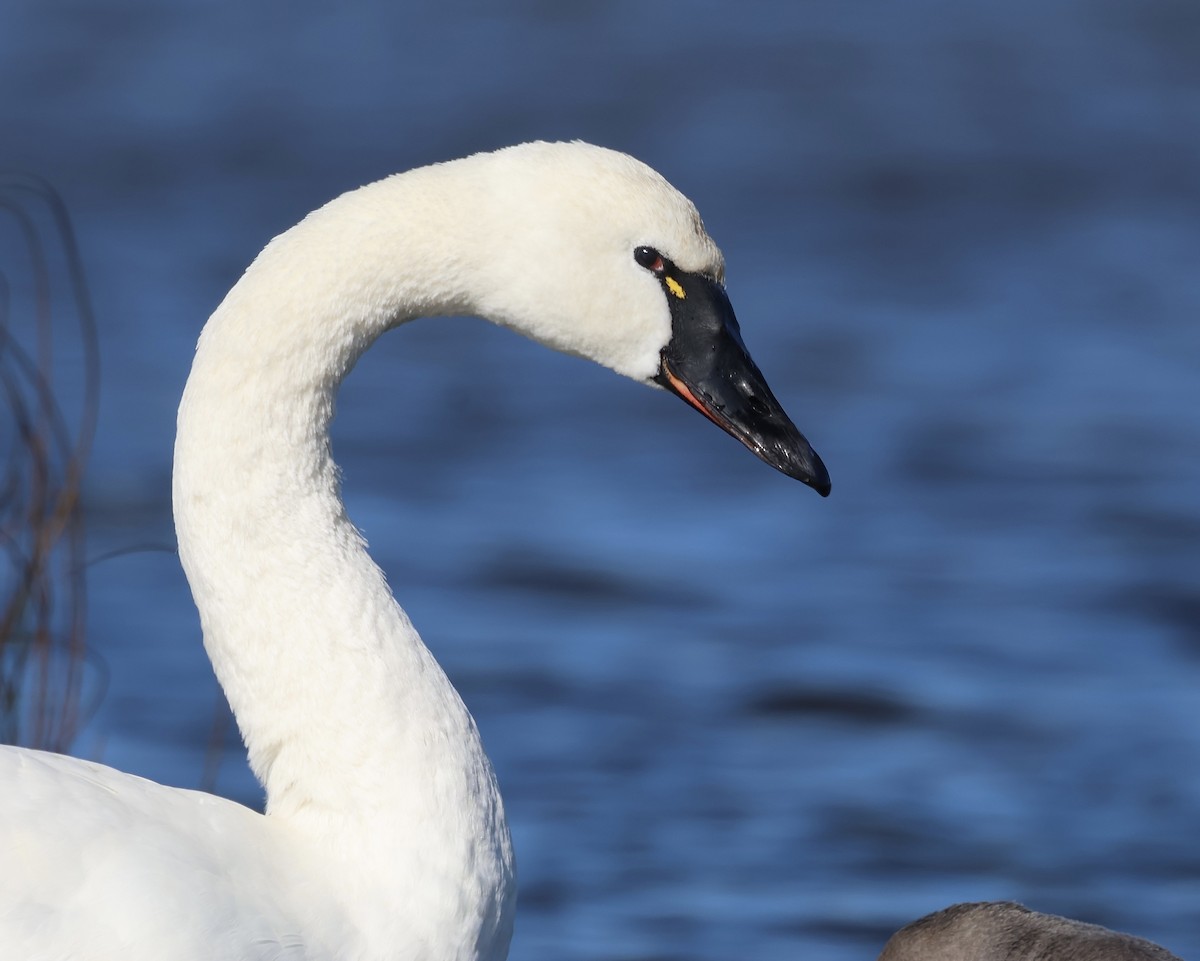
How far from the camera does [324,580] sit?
358cm

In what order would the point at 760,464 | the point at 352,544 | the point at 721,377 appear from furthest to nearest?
the point at 760,464 → the point at 721,377 → the point at 352,544

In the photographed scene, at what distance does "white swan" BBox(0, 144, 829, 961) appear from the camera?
134 inches

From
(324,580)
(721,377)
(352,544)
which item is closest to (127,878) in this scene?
(324,580)

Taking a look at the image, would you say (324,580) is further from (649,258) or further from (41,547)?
(41,547)

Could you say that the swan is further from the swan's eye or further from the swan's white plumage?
the swan's eye

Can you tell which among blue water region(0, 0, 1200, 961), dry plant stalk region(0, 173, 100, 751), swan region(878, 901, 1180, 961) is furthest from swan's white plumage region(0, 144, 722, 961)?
blue water region(0, 0, 1200, 961)

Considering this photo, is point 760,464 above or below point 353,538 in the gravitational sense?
above

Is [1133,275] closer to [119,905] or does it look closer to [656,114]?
[656,114]

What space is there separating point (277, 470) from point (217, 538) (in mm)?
146

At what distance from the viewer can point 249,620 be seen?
3566mm

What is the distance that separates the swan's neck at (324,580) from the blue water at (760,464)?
2.14 m

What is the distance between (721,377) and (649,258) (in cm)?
30

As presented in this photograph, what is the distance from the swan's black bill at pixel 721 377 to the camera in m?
3.69

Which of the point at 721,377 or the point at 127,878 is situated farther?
the point at 721,377
